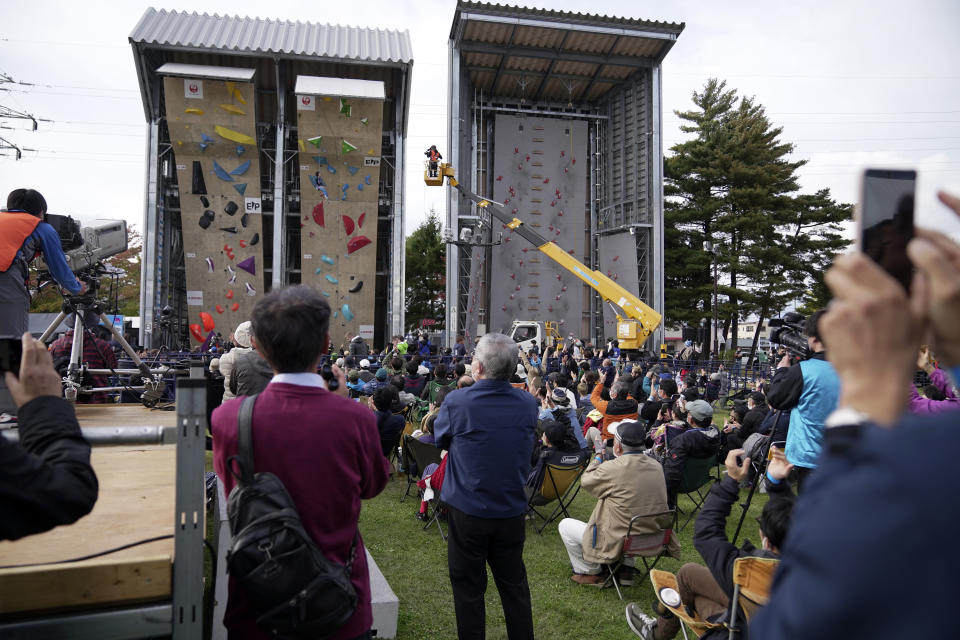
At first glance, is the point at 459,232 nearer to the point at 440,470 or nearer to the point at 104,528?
the point at 440,470

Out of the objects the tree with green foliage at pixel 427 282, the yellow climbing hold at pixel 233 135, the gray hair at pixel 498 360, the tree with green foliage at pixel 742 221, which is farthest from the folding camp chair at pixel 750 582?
the tree with green foliage at pixel 427 282

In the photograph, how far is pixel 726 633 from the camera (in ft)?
9.09

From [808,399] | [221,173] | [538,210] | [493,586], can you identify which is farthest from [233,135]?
[808,399]

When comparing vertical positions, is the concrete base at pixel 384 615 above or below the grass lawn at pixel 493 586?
above

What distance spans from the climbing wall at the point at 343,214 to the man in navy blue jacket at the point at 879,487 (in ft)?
→ 64.4

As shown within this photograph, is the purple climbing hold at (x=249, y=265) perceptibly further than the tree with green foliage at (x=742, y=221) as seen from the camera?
No

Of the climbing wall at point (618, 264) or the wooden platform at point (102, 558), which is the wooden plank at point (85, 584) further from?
the climbing wall at point (618, 264)

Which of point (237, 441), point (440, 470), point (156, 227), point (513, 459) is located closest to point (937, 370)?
point (513, 459)

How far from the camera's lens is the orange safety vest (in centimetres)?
380

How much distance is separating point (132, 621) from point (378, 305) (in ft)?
77.8

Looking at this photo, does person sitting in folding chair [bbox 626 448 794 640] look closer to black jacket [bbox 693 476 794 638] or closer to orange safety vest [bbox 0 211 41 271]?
black jacket [bbox 693 476 794 638]

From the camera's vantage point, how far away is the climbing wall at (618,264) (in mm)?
23953

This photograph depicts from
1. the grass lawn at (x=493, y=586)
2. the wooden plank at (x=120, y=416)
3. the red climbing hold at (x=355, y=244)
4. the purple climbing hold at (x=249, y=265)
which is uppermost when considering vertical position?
the red climbing hold at (x=355, y=244)

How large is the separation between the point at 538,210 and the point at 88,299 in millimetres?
22513
